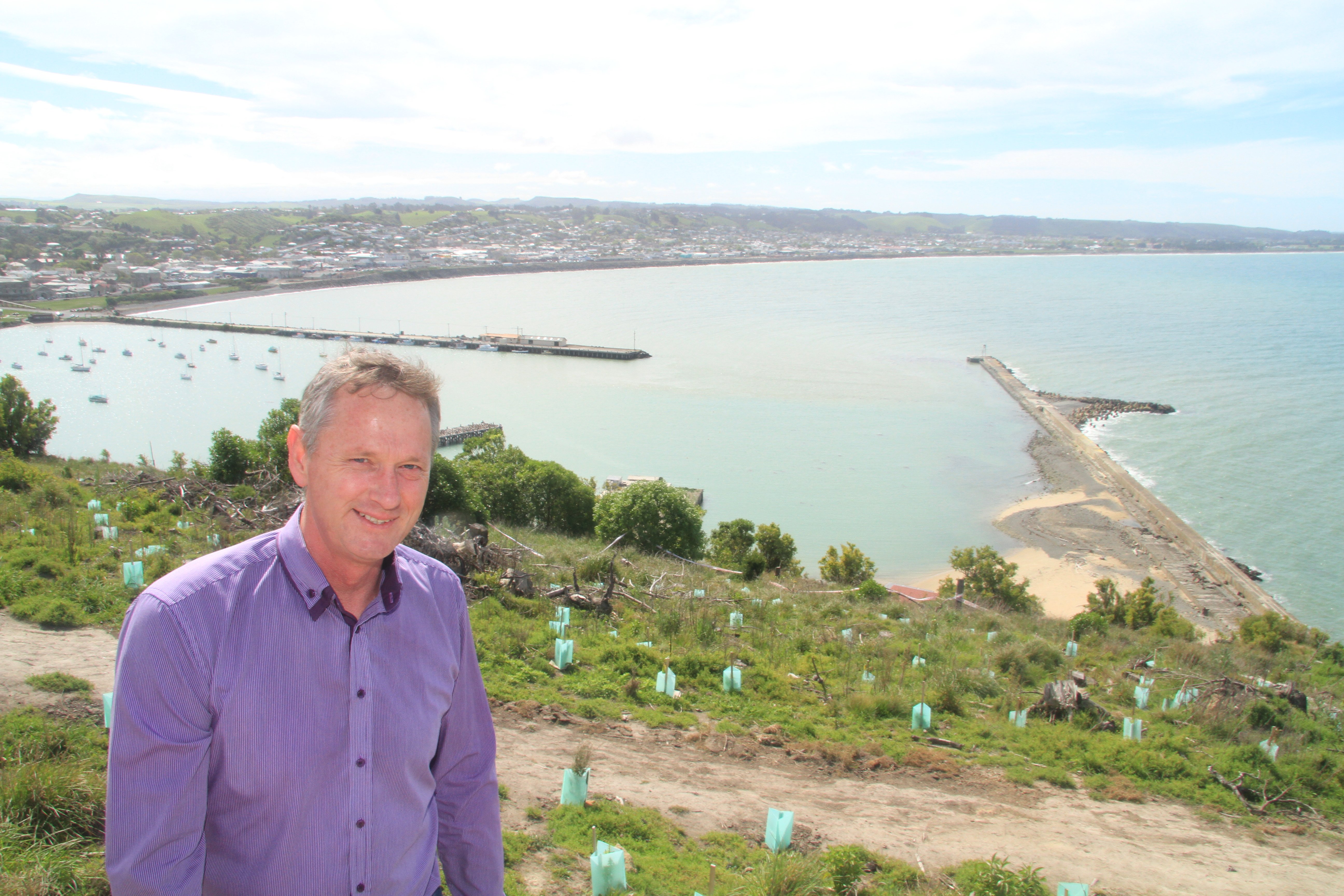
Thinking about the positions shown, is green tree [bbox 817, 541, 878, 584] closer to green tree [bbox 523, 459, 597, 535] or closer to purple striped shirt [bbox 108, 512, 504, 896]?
green tree [bbox 523, 459, 597, 535]

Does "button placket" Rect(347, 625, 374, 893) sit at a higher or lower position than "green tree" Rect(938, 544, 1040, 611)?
higher

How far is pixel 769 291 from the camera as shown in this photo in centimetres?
10844

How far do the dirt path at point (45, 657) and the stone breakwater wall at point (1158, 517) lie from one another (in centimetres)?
2382

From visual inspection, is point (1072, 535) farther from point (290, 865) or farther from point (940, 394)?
point (290, 865)

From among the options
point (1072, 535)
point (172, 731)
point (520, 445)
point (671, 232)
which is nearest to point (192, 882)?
point (172, 731)

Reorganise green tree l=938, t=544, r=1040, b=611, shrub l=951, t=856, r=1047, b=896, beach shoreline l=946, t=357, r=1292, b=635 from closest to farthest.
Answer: shrub l=951, t=856, r=1047, b=896, green tree l=938, t=544, r=1040, b=611, beach shoreline l=946, t=357, r=1292, b=635

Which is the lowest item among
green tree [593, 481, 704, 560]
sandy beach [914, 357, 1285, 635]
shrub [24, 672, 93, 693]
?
sandy beach [914, 357, 1285, 635]

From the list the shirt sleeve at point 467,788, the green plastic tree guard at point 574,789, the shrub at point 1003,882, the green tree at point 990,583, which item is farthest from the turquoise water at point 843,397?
the shirt sleeve at point 467,788

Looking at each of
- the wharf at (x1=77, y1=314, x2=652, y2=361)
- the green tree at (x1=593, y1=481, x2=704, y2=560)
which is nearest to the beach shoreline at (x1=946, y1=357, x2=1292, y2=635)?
the green tree at (x1=593, y1=481, x2=704, y2=560)

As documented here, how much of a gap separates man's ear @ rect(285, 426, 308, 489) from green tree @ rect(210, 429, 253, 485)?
70.2 feet

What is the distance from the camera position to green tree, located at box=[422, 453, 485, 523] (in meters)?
18.7

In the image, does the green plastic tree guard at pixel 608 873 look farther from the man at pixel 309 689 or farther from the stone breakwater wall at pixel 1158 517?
the stone breakwater wall at pixel 1158 517

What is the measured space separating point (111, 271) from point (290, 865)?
3806 inches

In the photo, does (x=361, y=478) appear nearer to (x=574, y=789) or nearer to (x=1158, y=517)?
(x=574, y=789)
